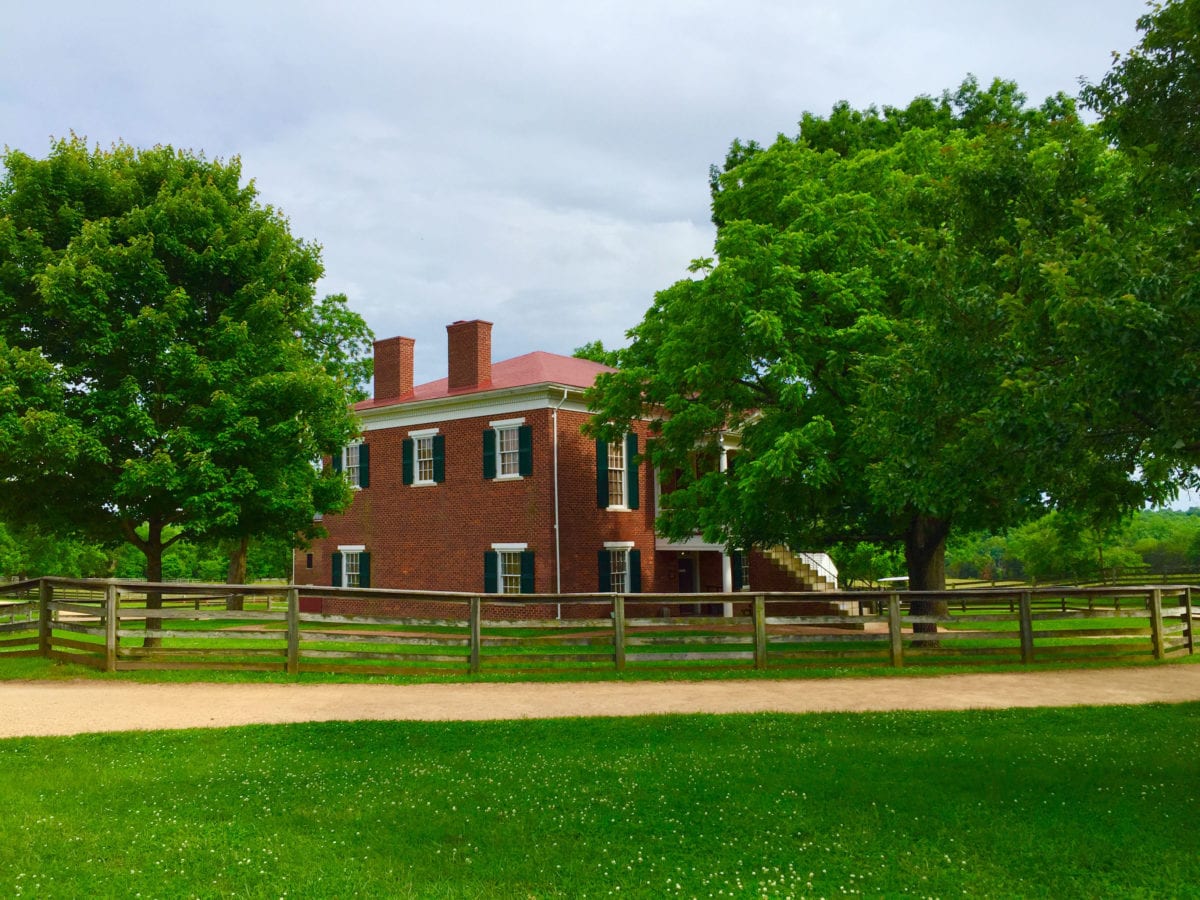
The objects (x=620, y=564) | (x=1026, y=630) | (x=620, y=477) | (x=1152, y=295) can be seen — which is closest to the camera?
(x=1152, y=295)

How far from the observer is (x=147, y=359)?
20969mm

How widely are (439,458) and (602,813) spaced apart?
25.7 metres

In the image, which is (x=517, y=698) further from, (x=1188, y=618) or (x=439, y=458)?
(x=439, y=458)

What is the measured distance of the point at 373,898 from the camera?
5.79 meters

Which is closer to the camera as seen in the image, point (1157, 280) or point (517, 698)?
point (1157, 280)

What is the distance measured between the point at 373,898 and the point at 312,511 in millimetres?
18092

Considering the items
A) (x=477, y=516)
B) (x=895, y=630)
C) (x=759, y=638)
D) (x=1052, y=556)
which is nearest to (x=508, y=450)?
(x=477, y=516)

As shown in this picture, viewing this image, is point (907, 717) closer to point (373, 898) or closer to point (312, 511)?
point (373, 898)

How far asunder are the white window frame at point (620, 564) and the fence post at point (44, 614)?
16760 millimetres

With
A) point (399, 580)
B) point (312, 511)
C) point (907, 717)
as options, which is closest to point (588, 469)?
point (399, 580)

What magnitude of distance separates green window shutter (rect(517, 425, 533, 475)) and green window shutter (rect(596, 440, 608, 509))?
7.05 feet

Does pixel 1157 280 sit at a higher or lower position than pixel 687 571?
higher

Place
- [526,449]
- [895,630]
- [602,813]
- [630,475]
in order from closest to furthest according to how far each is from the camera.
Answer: [602,813]
[895,630]
[526,449]
[630,475]

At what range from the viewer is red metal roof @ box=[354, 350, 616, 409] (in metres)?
31.4
